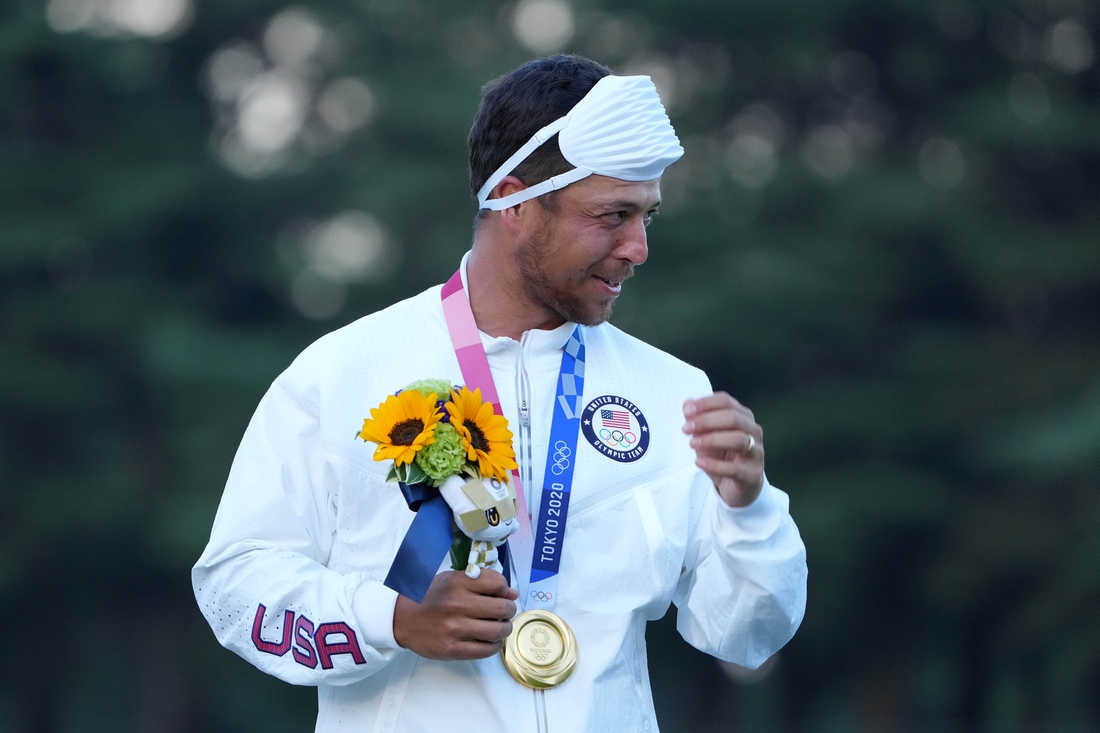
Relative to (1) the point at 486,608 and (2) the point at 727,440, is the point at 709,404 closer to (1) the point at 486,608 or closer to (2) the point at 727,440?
(2) the point at 727,440

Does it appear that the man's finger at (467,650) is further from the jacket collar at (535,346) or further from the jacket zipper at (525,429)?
the jacket collar at (535,346)

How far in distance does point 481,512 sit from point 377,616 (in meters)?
0.28

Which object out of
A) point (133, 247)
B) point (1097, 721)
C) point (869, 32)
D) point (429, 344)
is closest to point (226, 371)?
point (133, 247)

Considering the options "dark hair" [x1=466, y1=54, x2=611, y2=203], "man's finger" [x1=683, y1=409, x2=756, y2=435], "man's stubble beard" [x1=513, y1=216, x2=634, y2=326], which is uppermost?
"dark hair" [x1=466, y1=54, x2=611, y2=203]

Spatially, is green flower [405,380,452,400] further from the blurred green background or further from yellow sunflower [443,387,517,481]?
the blurred green background

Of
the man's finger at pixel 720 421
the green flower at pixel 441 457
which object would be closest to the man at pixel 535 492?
the man's finger at pixel 720 421

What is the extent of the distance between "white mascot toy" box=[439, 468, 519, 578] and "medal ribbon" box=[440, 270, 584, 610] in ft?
0.56

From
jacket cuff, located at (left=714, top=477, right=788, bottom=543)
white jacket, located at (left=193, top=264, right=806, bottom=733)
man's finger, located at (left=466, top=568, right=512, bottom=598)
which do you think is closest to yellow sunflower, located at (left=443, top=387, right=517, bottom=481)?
man's finger, located at (left=466, top=568, right=512, bottom=598)

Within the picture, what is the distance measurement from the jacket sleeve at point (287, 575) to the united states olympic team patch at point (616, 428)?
51cm

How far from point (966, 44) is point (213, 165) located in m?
6.90

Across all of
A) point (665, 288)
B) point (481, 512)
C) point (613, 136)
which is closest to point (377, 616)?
point (481, 512)

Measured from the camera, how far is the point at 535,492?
2.52 meters

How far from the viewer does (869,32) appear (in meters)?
12.7

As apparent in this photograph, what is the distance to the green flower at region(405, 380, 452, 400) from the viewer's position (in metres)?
2.26
